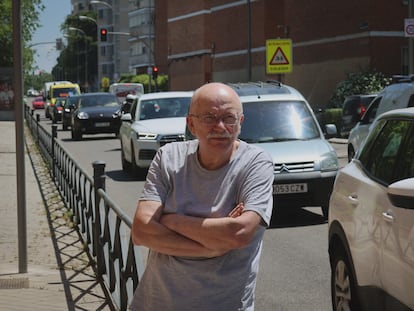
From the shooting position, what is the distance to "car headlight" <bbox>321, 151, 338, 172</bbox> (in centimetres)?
1138

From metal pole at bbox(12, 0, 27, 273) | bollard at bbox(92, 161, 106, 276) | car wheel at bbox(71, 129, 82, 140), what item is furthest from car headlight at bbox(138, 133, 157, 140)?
car wheel at bbox(71, 129, 82, 140)

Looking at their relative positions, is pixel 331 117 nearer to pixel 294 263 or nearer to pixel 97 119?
pixel 97 119

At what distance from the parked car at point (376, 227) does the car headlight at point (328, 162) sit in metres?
5.14

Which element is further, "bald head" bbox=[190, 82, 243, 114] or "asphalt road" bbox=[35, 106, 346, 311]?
"asphalt road" bbox=[35, 106, 346, 311]

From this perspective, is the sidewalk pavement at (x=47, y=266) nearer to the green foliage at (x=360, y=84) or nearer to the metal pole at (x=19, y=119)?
the metal pole at (x=19, y=119)

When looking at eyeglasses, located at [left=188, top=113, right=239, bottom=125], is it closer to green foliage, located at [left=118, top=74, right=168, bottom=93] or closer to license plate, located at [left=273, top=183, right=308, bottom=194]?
license plate, located at [left=273, top=183, right=308, bottom=194]

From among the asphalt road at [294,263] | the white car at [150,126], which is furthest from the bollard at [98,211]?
the white car at [150,126]

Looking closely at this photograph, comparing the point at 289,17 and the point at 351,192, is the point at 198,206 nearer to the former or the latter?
the point at 351,192

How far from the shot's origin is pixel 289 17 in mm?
53812

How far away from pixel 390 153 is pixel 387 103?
37.6 ft

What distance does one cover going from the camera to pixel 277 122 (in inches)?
489

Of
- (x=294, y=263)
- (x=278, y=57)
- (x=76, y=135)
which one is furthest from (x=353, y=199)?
(x=76, y=135)

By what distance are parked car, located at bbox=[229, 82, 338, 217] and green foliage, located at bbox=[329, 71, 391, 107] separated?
27.6 meters

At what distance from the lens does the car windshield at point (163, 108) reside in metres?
20.0
